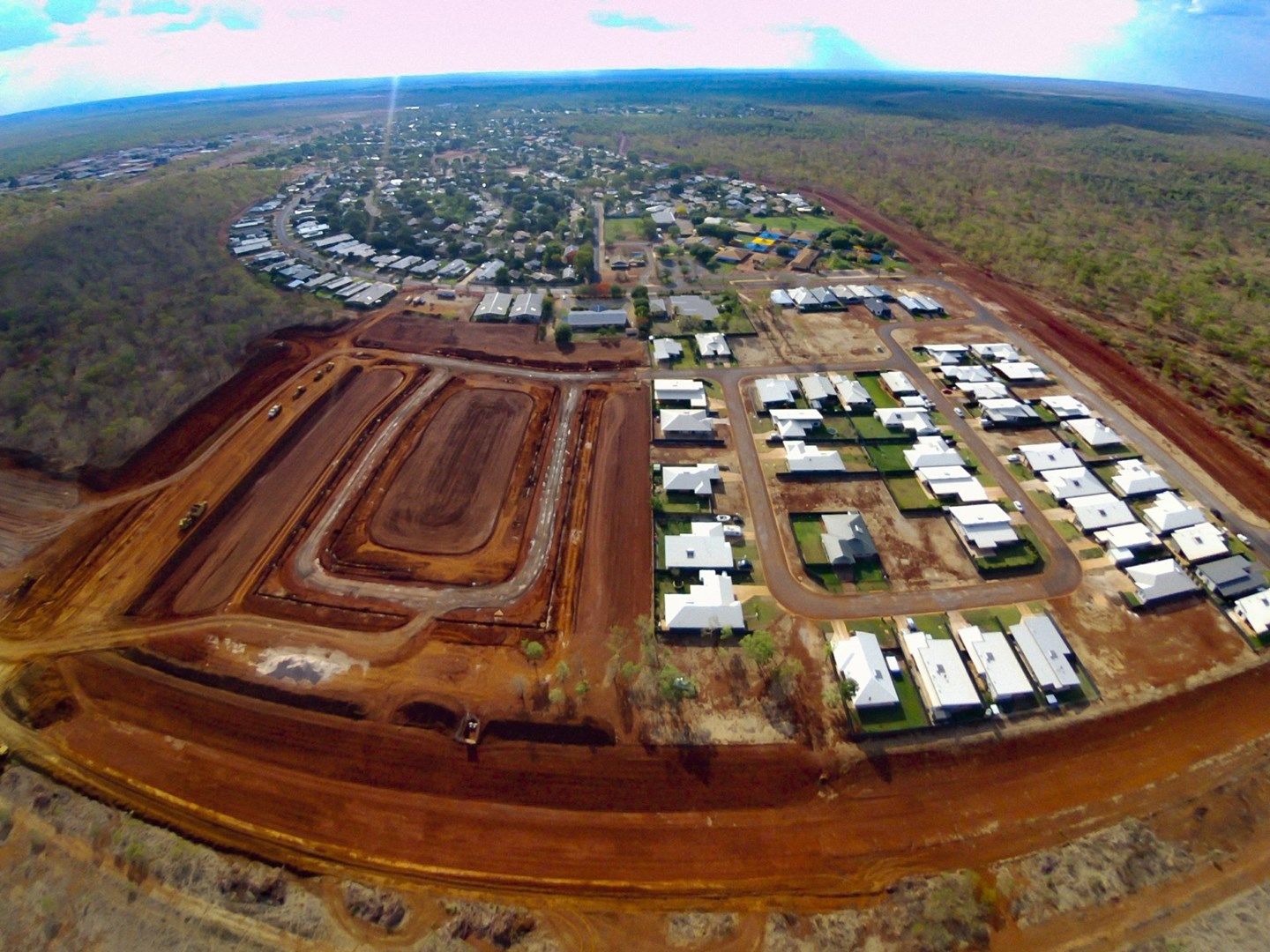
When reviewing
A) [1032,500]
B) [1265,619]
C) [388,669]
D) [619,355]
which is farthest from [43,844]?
[1265,619]

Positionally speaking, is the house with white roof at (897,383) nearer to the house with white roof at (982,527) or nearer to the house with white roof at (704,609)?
the house with white roof at (982,527)

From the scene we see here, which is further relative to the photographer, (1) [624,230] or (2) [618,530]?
(1) [624,230]

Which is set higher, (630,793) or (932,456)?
(932,456)

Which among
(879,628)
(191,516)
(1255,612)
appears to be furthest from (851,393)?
(191,516)

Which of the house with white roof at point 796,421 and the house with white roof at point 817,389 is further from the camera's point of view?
the house with white roof at point 817,389

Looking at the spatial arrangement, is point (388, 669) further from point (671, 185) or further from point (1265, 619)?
point (671, 185)

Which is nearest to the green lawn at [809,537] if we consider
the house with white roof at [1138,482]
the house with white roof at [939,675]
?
the house with white roof at [939,675]

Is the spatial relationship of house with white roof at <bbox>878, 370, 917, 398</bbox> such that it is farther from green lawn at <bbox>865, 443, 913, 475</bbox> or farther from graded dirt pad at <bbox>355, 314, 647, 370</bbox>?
graded dirt pad at <bbox>355, 314, 647, 370</bbox>

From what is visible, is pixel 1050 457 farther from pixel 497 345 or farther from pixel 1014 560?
pixel 497 345
